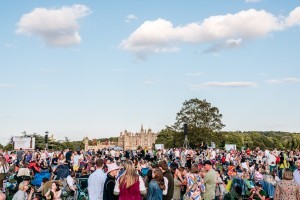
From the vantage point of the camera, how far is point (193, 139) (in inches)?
2776

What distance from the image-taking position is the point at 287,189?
627 centimetres

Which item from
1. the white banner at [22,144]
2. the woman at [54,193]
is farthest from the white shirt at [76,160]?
the white banner at [22,144]

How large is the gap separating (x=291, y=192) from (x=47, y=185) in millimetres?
6543

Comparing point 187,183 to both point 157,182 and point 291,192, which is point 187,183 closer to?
point 157,182

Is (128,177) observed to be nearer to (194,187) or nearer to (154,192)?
(154,192)

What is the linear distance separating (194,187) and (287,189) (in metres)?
2.48

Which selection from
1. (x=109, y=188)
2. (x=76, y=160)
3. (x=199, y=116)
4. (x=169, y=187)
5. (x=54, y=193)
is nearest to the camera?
(x=109, y=188)

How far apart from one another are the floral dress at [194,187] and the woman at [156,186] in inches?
67.5

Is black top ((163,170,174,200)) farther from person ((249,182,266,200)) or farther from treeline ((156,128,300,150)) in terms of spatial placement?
treeline ((156,128,300,150))

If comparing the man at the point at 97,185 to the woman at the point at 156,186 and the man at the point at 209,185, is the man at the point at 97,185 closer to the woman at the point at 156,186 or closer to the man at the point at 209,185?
the woman at the point at 156,186

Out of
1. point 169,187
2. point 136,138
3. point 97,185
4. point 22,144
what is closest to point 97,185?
point 97,185

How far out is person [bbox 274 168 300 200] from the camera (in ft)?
20.5

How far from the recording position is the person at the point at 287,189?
20.5ft

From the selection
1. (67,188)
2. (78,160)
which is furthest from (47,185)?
(78,160)
